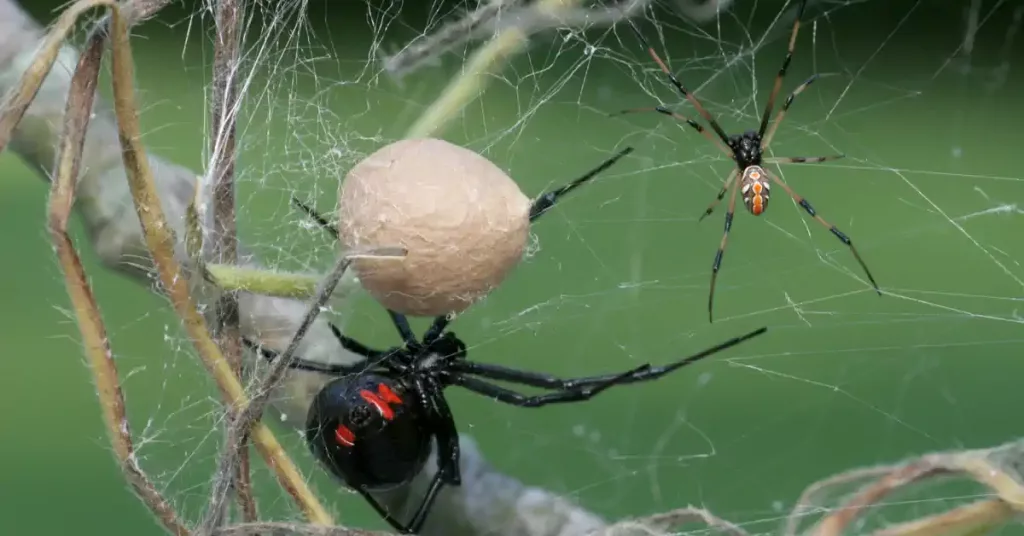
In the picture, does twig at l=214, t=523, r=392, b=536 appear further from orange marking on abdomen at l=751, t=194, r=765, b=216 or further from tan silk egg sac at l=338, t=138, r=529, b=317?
orange marking on abdomen at l=751, t=194, r=765, b=216

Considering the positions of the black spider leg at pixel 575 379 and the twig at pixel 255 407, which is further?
the black spider leg at pixel 575 379

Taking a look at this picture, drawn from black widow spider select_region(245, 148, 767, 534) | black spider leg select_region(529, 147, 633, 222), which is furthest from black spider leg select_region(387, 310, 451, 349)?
black spider leg select_region(529, 147, 633, 222)

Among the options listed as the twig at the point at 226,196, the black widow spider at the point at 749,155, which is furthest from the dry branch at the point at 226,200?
the black widow spider at the point at 749,155

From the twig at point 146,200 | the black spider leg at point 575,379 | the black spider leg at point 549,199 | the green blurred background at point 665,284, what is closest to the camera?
the twig at point 146,200

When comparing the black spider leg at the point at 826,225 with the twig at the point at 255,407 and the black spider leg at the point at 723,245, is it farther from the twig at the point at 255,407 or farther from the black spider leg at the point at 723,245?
the twig at the point at 255,407

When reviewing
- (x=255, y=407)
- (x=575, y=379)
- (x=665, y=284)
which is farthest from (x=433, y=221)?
(x=665, y=284)

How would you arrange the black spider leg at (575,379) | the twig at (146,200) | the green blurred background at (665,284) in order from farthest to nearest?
the green blurred background at (665,284)
the black spider leg at (575,379)
the twig at (146,200)
